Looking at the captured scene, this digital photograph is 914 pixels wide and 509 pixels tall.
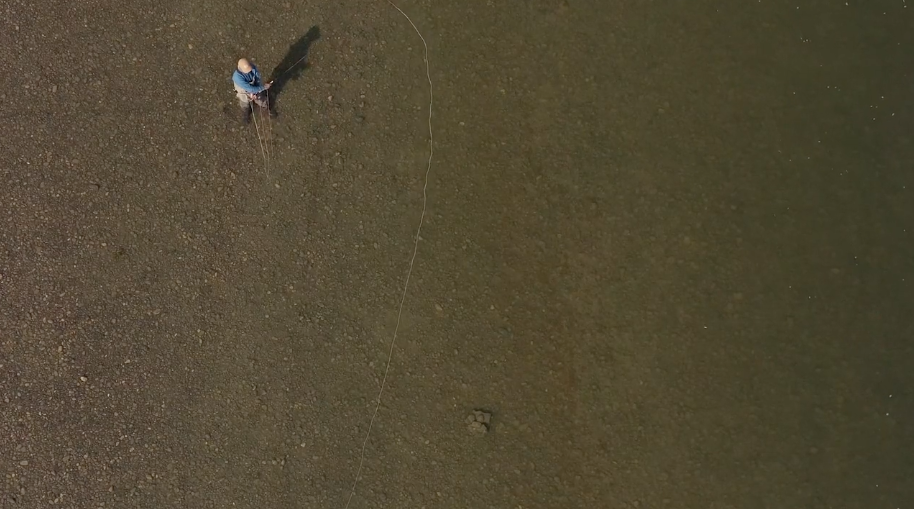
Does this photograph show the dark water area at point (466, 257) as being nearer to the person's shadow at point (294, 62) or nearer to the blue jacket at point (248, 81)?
the person's shadow at point (294, 62)

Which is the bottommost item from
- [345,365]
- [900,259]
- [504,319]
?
[345,365]

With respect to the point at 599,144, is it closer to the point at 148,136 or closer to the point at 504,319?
the point at 504,319

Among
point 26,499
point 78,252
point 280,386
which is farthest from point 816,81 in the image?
point 26,499

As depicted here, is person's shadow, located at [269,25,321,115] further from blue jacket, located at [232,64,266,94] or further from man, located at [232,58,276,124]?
blue jacket, located at [232,64,266,94]

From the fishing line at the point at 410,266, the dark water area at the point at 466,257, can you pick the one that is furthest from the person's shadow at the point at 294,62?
the fishing line at the point at 410,266

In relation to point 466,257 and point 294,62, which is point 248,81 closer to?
point 294,62
